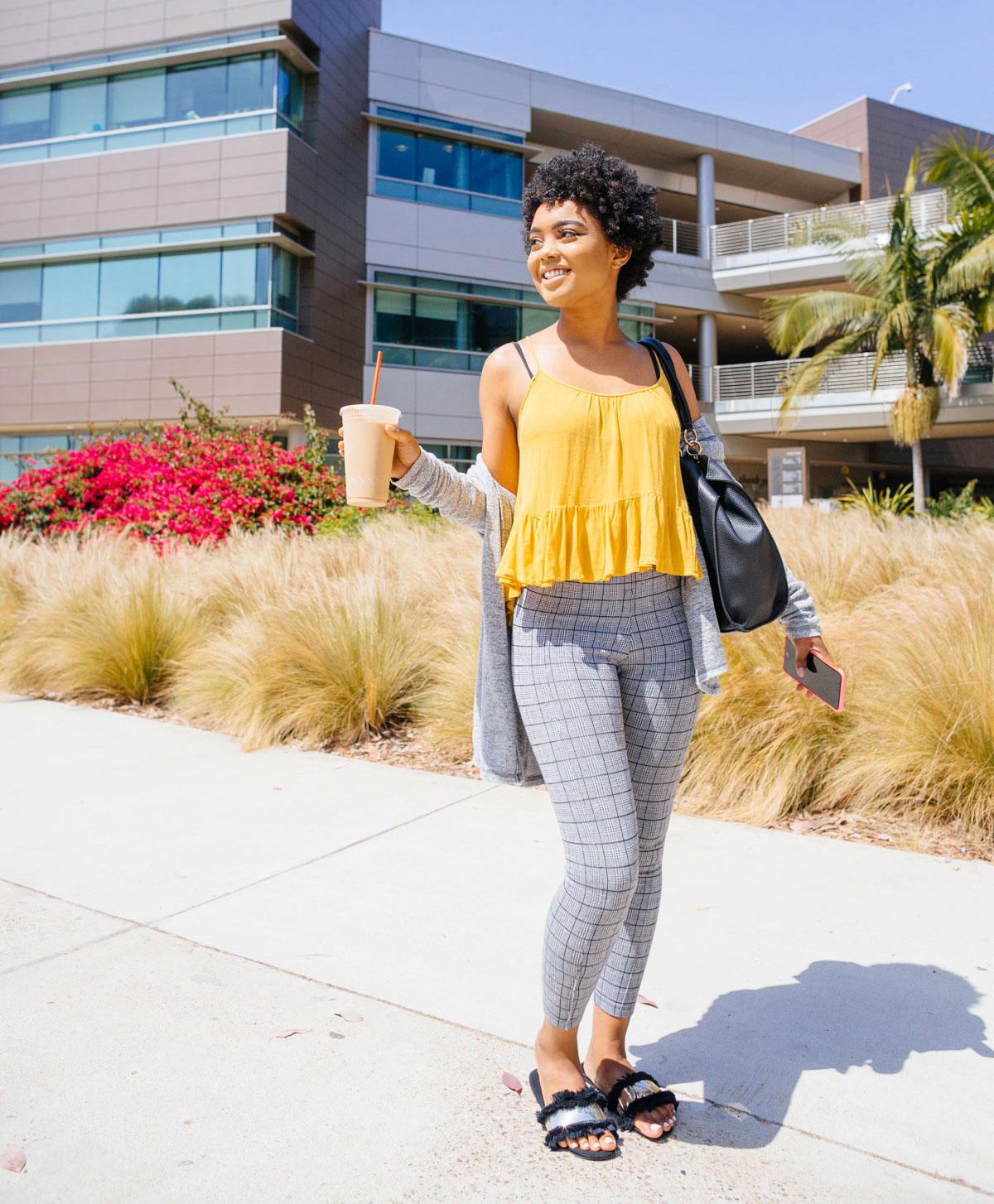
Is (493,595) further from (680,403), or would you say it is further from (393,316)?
(393,316)

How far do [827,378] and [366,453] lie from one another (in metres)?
27.0

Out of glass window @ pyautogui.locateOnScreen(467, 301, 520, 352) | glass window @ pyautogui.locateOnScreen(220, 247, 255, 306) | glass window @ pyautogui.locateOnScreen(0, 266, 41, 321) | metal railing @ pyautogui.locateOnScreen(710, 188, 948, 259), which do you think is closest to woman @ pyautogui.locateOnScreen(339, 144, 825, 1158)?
glass window @ pyautogui.locateOnScreen(220, 247, 255, 306)

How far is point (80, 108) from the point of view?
2419 cm

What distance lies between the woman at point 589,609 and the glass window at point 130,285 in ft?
77.6

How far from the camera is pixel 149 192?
76.2 feet

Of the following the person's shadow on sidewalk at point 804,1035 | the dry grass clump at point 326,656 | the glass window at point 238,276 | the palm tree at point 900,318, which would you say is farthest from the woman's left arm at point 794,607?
the glass window at point 238,276

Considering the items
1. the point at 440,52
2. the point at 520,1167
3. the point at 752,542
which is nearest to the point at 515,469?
the point at 752,542

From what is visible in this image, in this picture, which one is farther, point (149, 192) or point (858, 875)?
point (149, 192)

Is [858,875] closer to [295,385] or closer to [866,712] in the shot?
[866,712]

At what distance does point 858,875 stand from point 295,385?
21.3 metres

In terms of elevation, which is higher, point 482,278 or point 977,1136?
A: point 482,278

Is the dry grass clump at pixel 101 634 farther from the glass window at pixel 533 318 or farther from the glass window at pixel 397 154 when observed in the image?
the glass window at pixel 397 154

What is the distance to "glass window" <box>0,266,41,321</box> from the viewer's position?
24375 millimetres

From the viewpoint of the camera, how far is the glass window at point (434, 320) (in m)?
25.5
